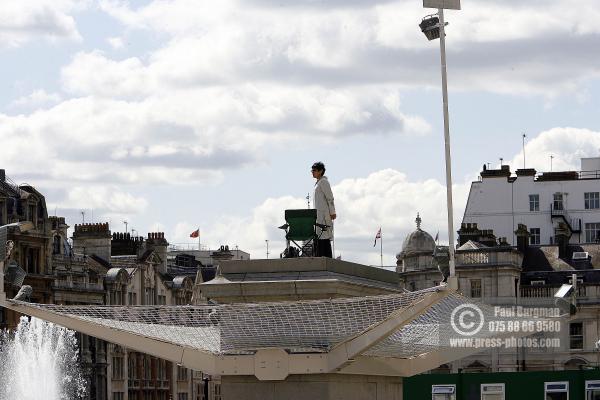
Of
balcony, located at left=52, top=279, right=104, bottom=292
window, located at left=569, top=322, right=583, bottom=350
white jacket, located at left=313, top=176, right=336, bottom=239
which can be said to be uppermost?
balcony, located at left=52, top=279, right=104, bottom=292

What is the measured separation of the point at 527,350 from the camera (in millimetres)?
105812

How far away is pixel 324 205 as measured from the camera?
1194 inches

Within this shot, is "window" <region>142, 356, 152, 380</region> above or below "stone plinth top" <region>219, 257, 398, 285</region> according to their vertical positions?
above

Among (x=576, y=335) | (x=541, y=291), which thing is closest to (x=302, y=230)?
(x=541, y=291)

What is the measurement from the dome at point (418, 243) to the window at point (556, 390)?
48556 millimetres

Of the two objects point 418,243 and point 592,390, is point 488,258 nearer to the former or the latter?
point 418,243

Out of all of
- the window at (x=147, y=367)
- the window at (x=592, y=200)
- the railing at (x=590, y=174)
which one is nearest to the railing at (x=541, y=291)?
the window at (x=592, y=200)

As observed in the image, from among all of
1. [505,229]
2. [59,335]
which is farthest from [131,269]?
[505,229]

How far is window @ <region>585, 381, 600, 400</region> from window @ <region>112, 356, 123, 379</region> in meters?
56.1

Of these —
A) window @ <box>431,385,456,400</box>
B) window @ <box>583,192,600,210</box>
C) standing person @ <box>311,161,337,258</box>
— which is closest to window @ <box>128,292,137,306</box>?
window @ <box>583,192,600,210</box>

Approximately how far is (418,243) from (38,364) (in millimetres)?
25987

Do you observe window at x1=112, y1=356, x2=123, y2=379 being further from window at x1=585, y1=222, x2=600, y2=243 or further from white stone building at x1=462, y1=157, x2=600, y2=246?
window at x1=585, y1=222, x2=600, y2=243

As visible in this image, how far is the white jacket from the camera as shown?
99.3 ft

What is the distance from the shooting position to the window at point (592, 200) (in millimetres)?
120812
